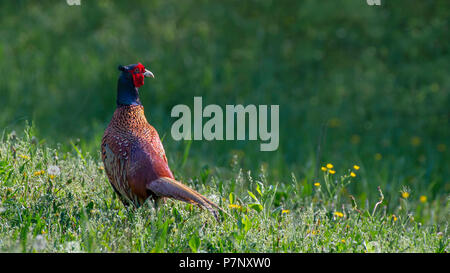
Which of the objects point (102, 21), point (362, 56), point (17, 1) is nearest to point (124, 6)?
point (102, 21)

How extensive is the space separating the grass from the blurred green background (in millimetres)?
1890

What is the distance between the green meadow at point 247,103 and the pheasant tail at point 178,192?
134mm

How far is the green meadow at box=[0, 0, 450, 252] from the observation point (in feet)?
12.2

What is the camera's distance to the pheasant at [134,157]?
3480 millimetres

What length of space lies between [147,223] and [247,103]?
4.09m

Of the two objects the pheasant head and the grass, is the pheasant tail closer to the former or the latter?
the grass

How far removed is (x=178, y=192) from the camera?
338 cm

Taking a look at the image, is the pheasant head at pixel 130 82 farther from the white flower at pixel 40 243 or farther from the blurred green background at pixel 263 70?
the blurred green background at pixel 263 70

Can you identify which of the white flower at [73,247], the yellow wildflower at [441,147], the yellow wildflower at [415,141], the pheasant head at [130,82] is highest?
the pheasant head at [130,82]

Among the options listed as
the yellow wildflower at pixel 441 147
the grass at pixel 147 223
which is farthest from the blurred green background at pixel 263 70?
the grass at pixel 147 223

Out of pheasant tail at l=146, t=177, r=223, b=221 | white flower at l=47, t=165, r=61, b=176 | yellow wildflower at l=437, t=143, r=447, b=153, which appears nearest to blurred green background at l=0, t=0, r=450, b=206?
yellow wildflower at l=437, t=143, r=447, b=153

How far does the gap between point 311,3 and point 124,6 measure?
2.89 meters
